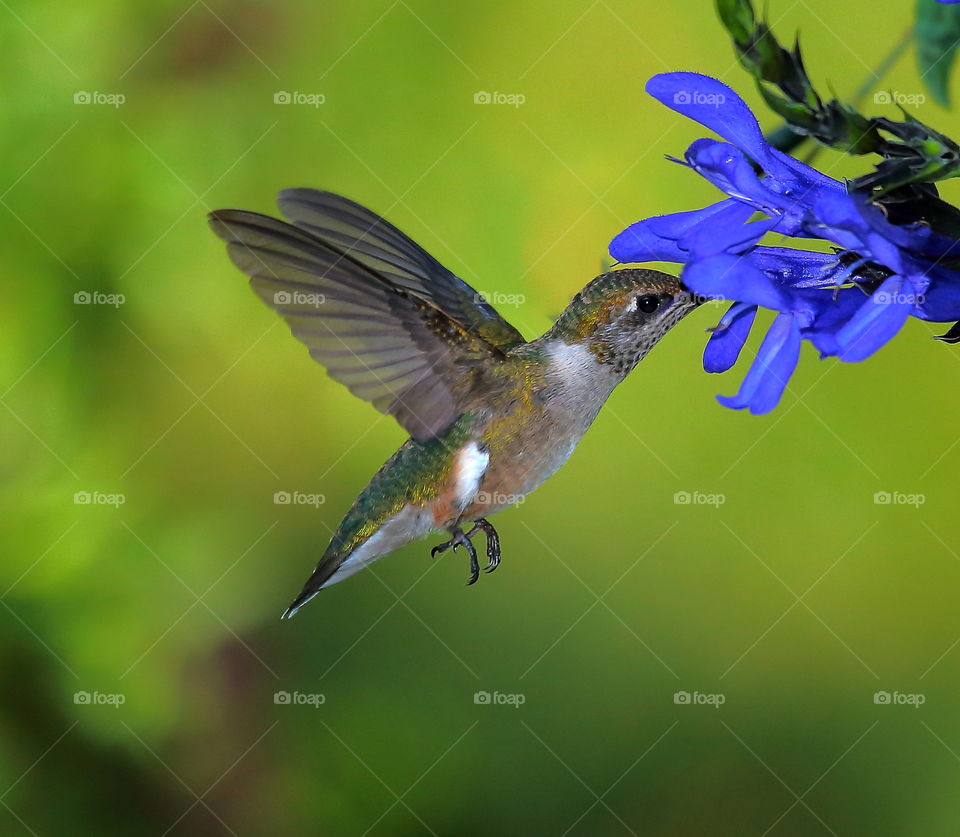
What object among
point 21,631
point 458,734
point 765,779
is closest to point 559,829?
point 458,734

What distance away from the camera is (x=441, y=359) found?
1.44 m

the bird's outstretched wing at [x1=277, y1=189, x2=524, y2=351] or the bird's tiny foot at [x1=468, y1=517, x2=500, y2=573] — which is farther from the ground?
the bird's outstretched wing at [x1=277, y1=189, x2=524, y2=351]

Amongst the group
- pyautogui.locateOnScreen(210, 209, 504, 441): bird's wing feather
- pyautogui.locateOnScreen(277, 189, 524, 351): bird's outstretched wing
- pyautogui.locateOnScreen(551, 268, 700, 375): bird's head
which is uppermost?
pyautogui.locateOnScreen(551, 268, 700, 375): bird's head

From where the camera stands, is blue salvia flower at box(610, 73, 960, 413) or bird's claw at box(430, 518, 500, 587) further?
bird's claw at box(430, 518, 500, 587)

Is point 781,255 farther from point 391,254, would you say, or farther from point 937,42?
point 391,254

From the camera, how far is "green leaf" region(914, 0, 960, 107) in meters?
1.17

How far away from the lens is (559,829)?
2.53 metres

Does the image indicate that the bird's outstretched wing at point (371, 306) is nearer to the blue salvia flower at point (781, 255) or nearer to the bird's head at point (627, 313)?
the bird's head at point (627, 313)

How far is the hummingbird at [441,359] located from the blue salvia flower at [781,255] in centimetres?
39

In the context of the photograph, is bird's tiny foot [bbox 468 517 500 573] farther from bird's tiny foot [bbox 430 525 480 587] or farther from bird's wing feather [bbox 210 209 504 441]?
bird's wing feather [bbox 210 209 504 441]

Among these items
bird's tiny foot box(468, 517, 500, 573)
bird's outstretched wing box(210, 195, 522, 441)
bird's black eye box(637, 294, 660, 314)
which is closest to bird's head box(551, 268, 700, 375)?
bird's black eye box(637, 294, 660, 314)

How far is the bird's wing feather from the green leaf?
24.0 inches

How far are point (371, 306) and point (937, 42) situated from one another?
0.70m

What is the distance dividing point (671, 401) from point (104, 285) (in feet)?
4.25
